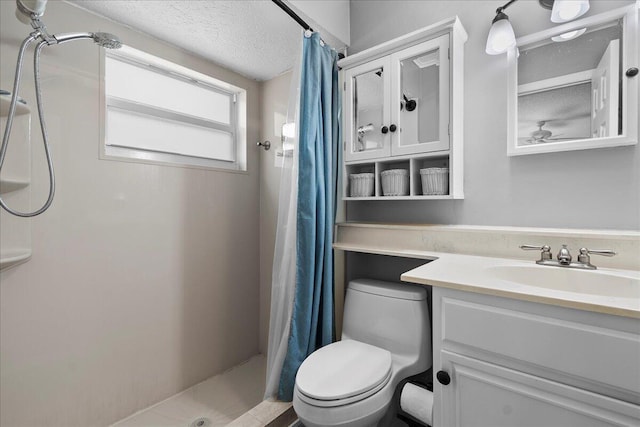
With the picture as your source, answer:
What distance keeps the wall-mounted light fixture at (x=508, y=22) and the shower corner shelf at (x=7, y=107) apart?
2009 mm

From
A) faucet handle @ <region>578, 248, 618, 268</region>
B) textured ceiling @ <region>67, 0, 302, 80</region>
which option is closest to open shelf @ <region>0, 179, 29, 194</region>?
textured ceiling @ <region>67, 0, 302, 80</region>

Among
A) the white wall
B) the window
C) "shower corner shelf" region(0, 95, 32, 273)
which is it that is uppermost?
the white wall

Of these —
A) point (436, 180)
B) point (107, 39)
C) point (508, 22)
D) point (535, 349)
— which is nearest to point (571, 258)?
point (535, 349)

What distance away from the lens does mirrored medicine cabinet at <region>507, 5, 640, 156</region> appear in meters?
1.12

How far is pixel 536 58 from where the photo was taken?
51.5 inches

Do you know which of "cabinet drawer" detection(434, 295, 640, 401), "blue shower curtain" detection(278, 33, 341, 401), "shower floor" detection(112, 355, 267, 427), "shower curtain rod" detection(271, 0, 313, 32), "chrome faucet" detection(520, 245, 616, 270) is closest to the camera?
"cabinet drawer" detection(434, 295, 640, 401)

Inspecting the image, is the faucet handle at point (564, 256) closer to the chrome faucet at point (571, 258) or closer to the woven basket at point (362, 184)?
the chrome faucet at point (571, 258)

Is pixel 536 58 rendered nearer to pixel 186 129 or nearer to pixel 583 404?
pixel 583 404

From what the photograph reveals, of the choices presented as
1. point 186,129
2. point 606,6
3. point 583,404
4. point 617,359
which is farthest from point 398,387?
point 186,129

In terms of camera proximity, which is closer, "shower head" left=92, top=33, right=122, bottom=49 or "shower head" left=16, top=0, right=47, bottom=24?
"shower head" left=16, top=0, right=47, bottom=24

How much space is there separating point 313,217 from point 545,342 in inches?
40.1

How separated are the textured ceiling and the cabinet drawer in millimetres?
1553

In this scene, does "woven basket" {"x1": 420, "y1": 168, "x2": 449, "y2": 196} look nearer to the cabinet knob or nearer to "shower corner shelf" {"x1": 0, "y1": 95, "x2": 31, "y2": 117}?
the cabinet knob

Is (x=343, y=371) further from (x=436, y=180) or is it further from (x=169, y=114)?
(x=169, y=114)
